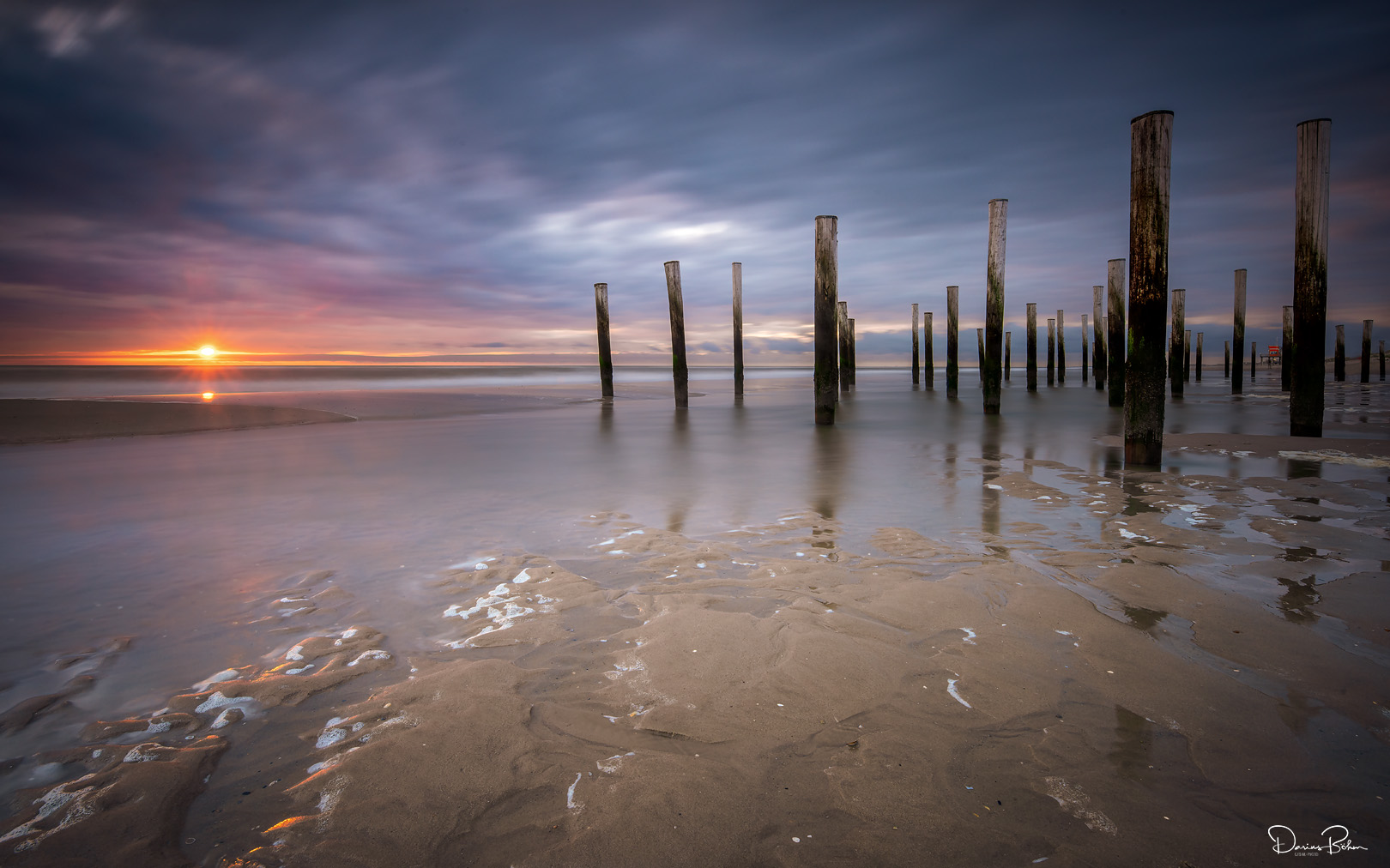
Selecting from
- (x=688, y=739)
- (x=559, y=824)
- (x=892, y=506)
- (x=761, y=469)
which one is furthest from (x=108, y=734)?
(x=761, y=469)

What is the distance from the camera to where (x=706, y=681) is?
7.34 ft

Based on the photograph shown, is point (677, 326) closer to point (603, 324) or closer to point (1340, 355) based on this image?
point (603, 324)

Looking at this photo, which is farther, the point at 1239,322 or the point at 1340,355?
the point at 1340,355

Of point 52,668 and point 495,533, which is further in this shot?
point 495,533

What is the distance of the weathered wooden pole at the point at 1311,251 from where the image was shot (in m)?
7.45

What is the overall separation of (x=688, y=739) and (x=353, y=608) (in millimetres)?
1984

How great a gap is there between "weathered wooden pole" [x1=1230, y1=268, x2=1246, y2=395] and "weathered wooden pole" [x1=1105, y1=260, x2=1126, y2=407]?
4.91 m

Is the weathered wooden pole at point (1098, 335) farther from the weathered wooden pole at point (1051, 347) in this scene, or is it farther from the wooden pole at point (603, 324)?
the wooden pole at point (603, 324)

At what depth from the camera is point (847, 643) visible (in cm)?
249

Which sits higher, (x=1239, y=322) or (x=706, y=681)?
(x=1239, y=322)

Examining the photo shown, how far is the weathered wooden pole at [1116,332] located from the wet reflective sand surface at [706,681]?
1090 centimetres

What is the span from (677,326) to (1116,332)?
1088 centimetres

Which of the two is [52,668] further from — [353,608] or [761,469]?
[761,469]

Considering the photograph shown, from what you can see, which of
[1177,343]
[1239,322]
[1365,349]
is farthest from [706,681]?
[1365,349]
